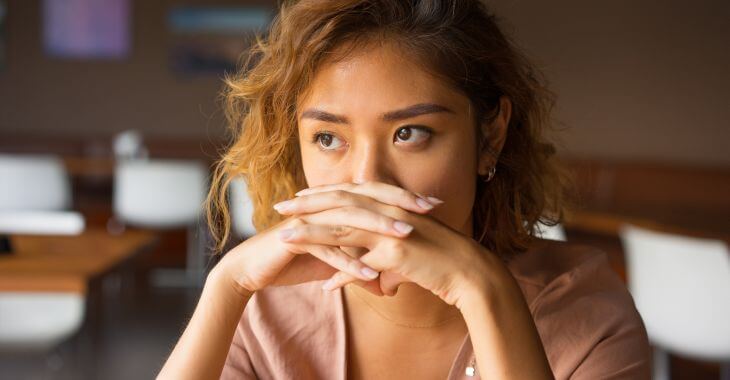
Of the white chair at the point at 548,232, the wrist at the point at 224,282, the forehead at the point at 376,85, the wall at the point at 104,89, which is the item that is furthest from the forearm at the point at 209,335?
the wall at the point at 104,89

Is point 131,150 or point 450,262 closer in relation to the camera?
point 450,262

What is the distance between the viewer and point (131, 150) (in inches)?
257

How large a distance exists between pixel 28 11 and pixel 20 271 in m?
6.39

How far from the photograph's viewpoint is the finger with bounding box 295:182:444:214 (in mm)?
1149

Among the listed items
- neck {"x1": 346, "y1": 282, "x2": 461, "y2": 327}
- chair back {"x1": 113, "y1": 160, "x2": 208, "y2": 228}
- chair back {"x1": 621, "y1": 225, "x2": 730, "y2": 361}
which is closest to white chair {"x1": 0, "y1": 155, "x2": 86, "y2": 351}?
chair back {"x1": 113, "y1": 160, "x2": 208, "y2": 228}

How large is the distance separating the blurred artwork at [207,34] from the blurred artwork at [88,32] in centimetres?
50

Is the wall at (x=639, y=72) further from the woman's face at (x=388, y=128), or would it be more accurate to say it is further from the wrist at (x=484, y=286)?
the wrist at (x=484, y=286)

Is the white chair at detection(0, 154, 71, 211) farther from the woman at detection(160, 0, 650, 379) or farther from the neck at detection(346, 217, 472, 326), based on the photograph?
the neck at detection(346, 217, 472, 326)

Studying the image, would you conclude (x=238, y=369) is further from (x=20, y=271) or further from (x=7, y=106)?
(x=7, y=106)

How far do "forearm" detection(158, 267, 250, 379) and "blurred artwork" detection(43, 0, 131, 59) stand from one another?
7110mm

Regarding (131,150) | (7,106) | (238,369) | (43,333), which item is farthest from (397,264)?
(7,106)

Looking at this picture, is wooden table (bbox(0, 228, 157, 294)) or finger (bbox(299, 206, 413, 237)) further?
wooden table (bbox(0, 228, 157, 294))

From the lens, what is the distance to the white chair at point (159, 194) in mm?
5541

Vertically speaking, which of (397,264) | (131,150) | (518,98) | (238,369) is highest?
(518,98)
